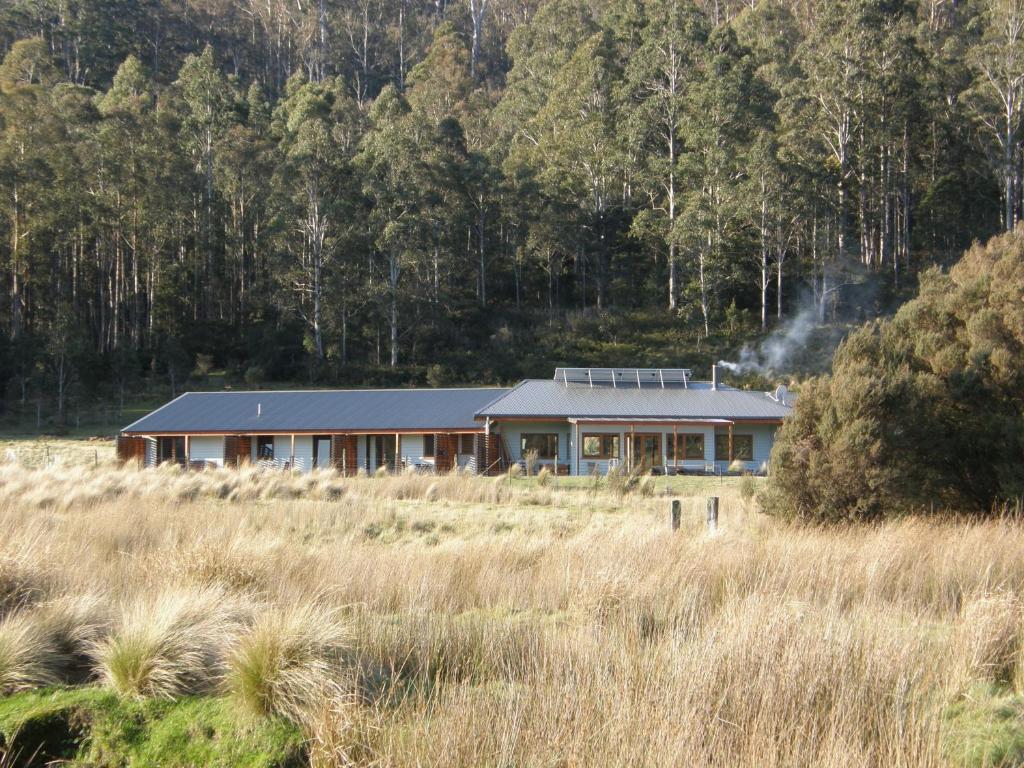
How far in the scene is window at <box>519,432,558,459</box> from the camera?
30531 millimetres

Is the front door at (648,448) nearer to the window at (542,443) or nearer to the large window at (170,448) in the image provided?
the window at (542,443)

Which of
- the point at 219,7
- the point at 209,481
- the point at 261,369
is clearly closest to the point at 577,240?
the point at 261,369

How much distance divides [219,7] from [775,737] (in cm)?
8928

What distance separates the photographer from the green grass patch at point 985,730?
395cm

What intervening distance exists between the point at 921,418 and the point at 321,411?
23596 millimetres

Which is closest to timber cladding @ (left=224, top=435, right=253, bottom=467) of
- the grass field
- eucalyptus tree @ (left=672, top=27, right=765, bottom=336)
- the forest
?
the forest

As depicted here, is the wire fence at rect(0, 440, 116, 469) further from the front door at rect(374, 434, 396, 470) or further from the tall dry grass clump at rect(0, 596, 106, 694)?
the tall dry grass clump at rect(0, 596, 106, 694)

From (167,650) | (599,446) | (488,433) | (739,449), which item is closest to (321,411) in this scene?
(488,433)

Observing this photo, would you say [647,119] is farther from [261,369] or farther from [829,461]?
[829,461]

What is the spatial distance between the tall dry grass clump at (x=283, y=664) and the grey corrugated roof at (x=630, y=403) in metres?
24.4

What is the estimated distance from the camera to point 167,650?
478cm

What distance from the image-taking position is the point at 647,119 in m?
45.9

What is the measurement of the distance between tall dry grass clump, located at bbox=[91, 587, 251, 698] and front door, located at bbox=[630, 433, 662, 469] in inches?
993

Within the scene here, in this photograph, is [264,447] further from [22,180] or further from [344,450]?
[22,180]
